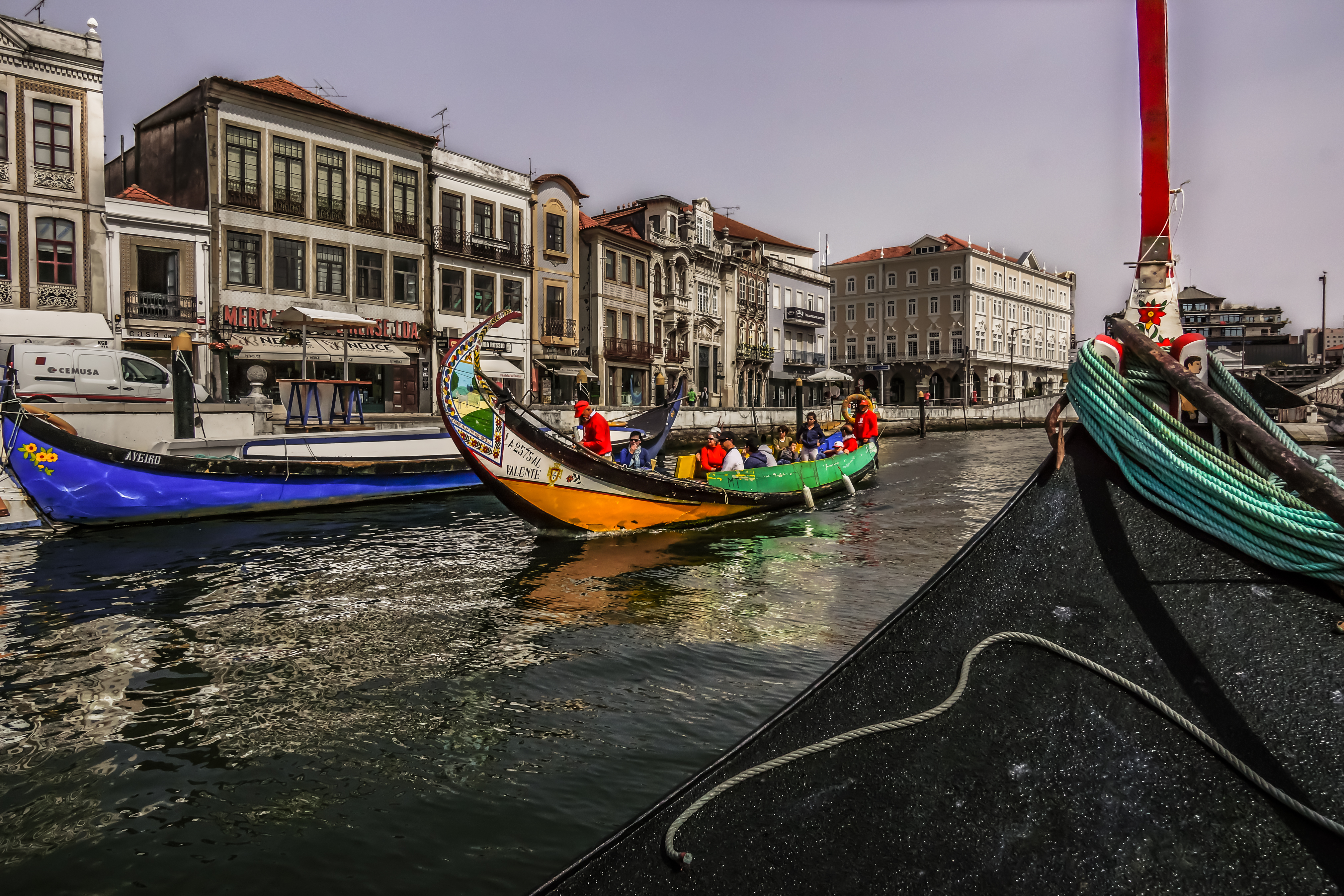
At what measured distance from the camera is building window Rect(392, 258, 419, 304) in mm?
27328

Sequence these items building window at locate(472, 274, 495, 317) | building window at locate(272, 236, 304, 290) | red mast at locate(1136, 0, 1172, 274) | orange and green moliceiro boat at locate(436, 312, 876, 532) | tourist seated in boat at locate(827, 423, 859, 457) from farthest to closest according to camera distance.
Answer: building window at locate(472, 274, 495, 317)
building window at locate(272, 236, 304, 290)
tourist seated in boat at locate(827, 423, 859, 457)
orange and green moliceiro boat at locate(436, 312, 876, 532)
red mast at locate(1136, 0, 1172, 274)

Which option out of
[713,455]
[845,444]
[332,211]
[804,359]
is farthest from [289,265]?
[804,359]

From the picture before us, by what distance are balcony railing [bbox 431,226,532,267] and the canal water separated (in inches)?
743

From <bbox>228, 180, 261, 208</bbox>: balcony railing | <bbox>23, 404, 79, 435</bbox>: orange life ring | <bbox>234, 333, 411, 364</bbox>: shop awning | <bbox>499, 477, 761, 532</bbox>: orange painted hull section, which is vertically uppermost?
<bbox>228, 180, 261, 208</bbox>: balcony railing

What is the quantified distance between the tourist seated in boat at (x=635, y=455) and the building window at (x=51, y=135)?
17.4 meters

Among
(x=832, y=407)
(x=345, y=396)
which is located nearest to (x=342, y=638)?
(x=345, y=396)

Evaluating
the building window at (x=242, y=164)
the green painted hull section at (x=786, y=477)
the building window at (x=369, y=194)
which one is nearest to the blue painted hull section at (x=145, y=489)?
the green painted hull section at (x=786, y=477)

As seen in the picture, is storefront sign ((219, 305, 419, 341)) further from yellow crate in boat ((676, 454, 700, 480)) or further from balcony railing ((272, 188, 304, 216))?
yellow crate in boat ((676, 454, 700, 480))

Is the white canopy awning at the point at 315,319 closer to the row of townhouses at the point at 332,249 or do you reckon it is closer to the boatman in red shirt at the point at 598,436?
A: the row of townhouses at the point at 332,249

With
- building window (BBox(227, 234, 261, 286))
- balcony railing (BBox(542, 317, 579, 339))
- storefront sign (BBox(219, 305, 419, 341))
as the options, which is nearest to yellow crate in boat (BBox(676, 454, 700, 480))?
storefront sign (BBox(219, 305, 419, 341))

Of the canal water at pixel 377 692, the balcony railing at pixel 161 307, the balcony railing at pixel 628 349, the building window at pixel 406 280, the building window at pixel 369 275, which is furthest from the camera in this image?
the balcony railing at pixel 628 349

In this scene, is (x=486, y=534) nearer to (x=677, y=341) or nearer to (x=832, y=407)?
(x=677, y=341)

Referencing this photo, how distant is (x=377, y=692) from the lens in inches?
225

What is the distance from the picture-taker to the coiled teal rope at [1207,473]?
212 cm
